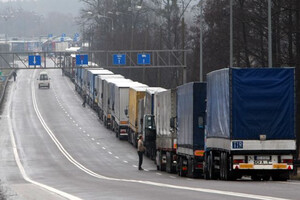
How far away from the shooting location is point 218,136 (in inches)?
1117

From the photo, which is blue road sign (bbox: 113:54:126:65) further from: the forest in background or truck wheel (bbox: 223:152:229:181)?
truck wheel (bbox: 223:152:229:181)

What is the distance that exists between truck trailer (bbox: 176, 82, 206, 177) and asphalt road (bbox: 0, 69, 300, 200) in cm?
90

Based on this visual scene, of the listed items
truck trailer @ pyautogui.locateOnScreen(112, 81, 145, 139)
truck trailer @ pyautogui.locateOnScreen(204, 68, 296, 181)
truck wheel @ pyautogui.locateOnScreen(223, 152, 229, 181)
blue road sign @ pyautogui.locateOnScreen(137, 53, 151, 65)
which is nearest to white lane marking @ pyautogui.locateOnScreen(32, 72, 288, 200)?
truck wheel @ pyautogui.locateOnScreen(223, 152, 229, 181)

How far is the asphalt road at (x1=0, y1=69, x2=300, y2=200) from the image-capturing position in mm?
21031

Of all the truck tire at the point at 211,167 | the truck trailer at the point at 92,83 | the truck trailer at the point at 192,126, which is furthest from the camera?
the truck trailer at the point at 92,83

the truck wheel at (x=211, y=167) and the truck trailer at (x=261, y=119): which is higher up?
the truck trailer at (x=261, y=119)

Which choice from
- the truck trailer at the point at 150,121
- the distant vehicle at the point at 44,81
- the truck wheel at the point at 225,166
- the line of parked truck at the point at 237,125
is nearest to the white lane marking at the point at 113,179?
the truck wheel at the point at 225,166

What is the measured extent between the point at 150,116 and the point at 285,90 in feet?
59.9

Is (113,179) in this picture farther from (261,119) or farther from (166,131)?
(261,119)

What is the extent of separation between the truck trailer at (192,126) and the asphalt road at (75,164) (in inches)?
35.6

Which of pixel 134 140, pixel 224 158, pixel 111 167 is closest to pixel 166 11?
pixel 134 140

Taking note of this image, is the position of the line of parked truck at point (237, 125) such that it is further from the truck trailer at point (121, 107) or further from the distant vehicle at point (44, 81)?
the distant vehicle at point (44, 81)

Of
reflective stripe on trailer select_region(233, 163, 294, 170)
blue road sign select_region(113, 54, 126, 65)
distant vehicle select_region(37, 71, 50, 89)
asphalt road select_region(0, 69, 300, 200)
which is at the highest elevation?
blue road sign select_region(113, 54, 126, 65)

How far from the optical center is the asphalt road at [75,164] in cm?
2103
